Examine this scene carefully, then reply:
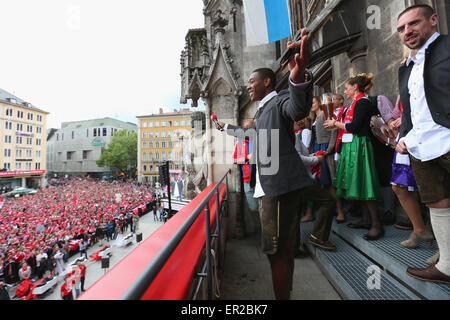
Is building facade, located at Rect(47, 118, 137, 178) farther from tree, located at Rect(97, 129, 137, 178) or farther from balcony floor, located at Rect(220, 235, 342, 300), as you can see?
balcony floor, located at Rect(220, 235, 342, 300)

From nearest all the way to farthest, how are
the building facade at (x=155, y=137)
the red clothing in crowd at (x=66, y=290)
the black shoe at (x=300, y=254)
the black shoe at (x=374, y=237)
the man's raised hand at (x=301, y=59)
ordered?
1. the man's raised hand at (x=301, y=59)
2. the black shoe at (x=374, y=237)
3. the black shoe at (x=300, y=254)
4. the red clothing in crowd at (x=66, y=290)
5. the building facade at (x=155, y=137)

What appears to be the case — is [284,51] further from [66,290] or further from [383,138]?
[66,290]

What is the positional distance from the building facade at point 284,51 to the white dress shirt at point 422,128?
4.53ft

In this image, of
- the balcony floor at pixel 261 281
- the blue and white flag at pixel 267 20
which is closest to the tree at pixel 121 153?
the blue and white flag at pixel 267 20

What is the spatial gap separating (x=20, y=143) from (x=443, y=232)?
55252mm

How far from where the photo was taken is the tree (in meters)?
57.5

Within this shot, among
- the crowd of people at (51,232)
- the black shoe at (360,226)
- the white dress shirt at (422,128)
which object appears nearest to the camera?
the white dress shirt at (422,128)

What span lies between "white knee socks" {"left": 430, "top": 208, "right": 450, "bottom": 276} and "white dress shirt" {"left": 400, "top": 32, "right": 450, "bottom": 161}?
1.33 ft

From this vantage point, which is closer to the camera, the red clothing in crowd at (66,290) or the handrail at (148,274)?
the handrail at (148,274)

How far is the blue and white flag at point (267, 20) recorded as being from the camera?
3.75 metres

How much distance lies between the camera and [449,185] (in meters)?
1.40

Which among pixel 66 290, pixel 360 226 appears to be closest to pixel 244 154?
pixel 360 226

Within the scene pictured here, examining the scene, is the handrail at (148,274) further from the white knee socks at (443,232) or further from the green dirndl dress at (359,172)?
the green dirndl dress at (359,172)
